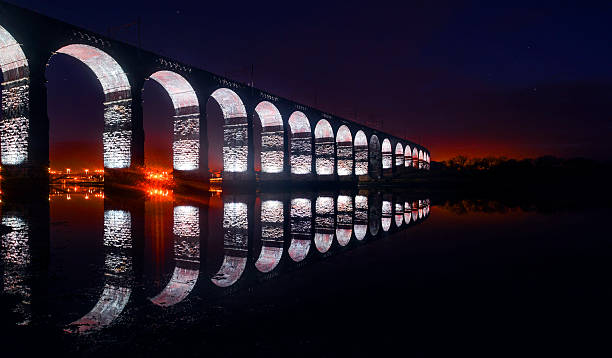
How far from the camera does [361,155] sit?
47.3 m

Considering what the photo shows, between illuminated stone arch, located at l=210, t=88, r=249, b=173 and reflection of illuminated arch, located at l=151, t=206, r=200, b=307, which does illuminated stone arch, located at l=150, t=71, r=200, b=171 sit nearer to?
illuminated stone arch, located at l=210, t=88, r=249, b=173

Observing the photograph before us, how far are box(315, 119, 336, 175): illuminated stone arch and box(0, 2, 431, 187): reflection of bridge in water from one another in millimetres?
110

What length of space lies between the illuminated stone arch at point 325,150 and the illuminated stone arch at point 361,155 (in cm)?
953

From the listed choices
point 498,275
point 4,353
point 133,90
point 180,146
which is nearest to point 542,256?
point 498,275

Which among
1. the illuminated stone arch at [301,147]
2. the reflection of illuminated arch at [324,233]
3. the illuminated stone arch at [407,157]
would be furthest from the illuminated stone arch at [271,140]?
the illuminated stone arch at [407,157]

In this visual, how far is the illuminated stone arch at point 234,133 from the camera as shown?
2448cm

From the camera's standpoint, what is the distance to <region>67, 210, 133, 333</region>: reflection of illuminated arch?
6.18 ft

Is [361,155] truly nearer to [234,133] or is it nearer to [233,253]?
[234,133]

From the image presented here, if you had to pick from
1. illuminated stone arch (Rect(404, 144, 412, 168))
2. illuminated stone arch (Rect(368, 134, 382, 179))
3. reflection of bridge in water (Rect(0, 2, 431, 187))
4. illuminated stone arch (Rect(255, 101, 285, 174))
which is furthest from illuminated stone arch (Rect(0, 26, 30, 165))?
illuminated stone arch (Rect(404, 144, 412, 168))

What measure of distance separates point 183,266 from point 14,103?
1571cm

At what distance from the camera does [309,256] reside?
3.65 metres

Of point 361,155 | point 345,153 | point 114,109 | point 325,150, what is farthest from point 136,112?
point 361,155

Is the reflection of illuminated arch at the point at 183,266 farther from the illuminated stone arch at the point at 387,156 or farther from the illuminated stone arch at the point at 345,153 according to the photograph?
the illuminated stone arch at the point at 387,156

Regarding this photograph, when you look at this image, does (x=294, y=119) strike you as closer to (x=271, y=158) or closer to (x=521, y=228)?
(x=271, y=158)
